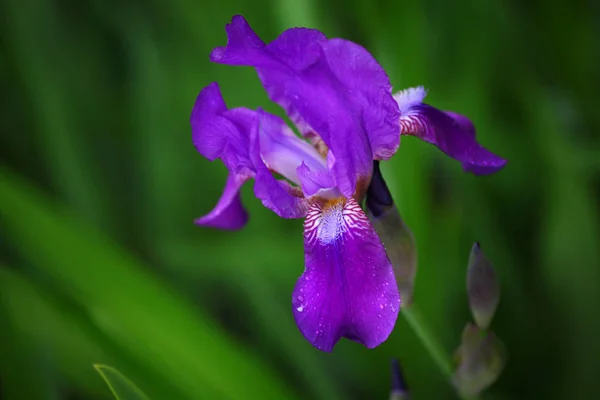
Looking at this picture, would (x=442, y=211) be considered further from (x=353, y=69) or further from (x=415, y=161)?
(x=353, y=69)

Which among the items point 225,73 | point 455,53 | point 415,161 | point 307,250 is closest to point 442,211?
point 415,161

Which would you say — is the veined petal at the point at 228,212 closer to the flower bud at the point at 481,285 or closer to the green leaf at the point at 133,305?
the green leaf at the point at 133,305

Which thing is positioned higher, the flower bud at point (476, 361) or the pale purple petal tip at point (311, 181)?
the pale purple petal tip at point (311, 181)

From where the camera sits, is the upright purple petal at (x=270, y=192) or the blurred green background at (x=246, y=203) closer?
the upright purple petal at (x=270, y=192)

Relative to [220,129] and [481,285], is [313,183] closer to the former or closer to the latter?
[220,129]

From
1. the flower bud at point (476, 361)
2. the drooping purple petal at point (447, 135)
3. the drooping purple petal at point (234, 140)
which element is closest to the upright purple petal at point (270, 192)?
the drooping purple petal at point (234, 140)

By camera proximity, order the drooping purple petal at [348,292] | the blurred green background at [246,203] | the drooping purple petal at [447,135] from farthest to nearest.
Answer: the blurred green background at [246,203] → the drooping purple petal at [447,135] → the drooping purple petal at [348,292]

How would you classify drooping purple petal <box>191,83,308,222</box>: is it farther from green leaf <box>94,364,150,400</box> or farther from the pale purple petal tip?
green leaf <box>94,364,150,400</box>
